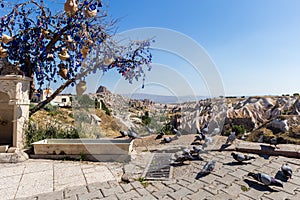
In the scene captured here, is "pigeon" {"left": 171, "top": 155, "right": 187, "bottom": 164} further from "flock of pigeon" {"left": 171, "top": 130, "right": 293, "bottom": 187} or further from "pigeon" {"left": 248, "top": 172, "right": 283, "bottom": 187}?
"pigeon" {"left": 248, "top": 172, "right": 283, "bottom": 187}

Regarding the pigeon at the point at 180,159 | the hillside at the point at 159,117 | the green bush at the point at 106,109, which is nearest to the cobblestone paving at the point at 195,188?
the pigeon at the point at 180,159

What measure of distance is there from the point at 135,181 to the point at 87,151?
1.35 metres

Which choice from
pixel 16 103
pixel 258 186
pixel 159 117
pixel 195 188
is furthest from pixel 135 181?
pixel 159 117

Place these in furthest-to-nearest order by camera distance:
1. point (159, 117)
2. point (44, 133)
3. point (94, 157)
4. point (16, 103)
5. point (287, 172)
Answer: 1. point (159, 117)
2. point (44, 133)
3. point (16, 103)
4. point (94, 157)
5. point (287, 172)

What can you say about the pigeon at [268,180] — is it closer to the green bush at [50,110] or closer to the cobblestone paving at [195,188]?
the cobblestone paving at [195,188]

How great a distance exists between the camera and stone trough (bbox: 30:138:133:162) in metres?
3.39

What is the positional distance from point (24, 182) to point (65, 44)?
2.76 meters

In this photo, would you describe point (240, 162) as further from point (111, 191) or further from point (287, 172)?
point (111, 191)

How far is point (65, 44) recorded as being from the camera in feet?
13.5

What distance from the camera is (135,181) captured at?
2502 mm

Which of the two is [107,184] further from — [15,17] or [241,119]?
[241,119]

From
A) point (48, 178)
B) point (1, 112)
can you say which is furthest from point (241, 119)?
point (1, 112)

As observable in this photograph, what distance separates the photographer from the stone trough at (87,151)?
3.39 meters

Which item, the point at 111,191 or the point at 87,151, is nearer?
the point at 111,191
